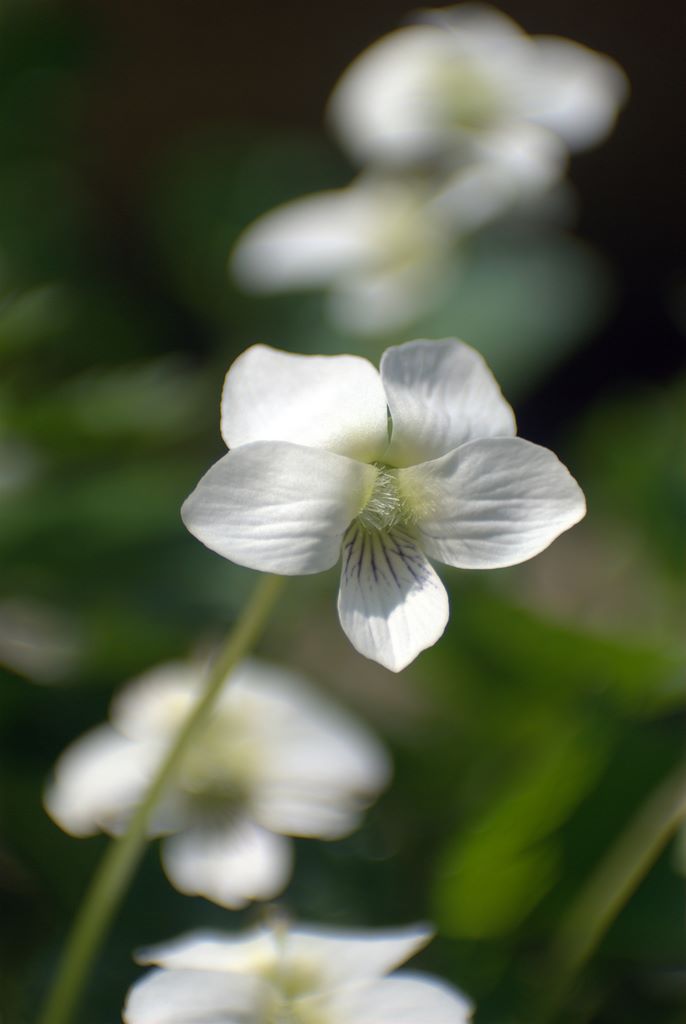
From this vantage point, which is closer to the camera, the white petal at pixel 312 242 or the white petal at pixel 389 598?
the white petal at pixel 389 598

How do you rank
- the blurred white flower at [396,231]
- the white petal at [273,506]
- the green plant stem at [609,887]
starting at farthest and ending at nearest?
the blurred white flower at [396,231]
the green plant stem at [609,887]
the white petal at [273,506]

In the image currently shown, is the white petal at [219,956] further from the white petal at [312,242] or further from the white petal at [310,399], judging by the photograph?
the white petal at [312,242]

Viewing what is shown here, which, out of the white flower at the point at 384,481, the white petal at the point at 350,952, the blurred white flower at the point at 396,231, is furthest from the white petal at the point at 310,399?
the blurred white flower at the point at 396,231

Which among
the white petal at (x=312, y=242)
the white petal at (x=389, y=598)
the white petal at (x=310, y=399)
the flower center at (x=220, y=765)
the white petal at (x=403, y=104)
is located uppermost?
the white petal at (x=403, y=104)

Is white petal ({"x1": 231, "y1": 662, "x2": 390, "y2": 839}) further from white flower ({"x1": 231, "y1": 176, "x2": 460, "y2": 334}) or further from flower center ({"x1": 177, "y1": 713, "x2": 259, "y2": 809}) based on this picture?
white flower ({"x1": 231, "y1": 176, "x2": 460, "y2": 334})

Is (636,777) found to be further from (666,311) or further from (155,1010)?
(666,311)

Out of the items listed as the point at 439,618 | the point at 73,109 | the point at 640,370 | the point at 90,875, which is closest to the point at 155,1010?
the point at 439,618

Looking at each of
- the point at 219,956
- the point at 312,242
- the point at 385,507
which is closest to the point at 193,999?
the point at 219,956
